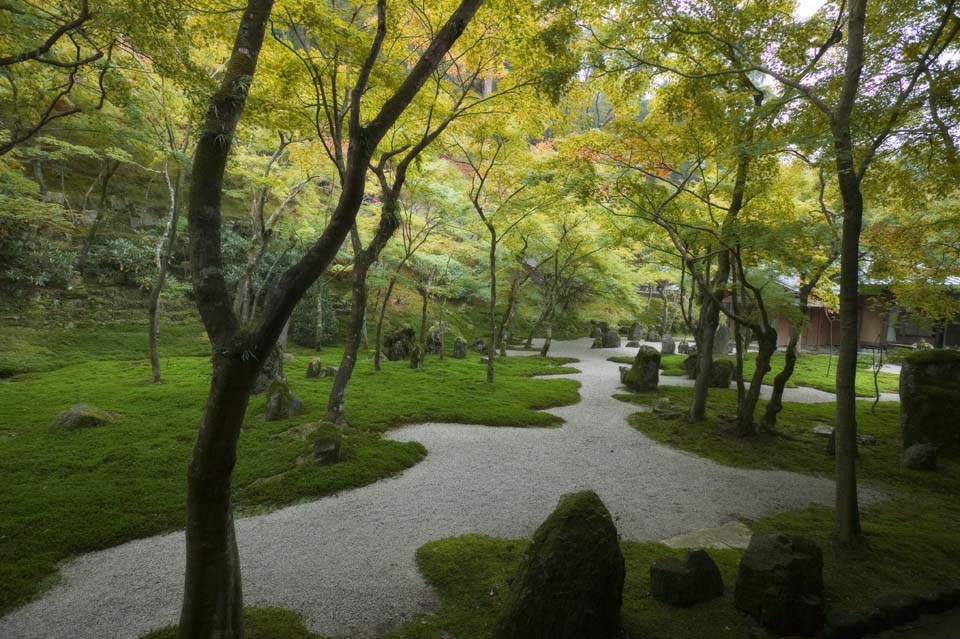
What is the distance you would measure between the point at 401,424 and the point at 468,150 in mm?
7902

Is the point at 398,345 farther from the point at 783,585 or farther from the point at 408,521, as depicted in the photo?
the point at 783,585

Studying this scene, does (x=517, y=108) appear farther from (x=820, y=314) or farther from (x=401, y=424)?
(x=820, y=314)

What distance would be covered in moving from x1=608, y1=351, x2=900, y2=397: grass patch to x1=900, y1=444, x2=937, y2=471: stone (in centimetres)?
802

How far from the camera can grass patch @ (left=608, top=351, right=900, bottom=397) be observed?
51.9ft

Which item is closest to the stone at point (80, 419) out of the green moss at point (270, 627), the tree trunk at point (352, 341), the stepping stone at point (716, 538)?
the tree trunk at point (352, 341)

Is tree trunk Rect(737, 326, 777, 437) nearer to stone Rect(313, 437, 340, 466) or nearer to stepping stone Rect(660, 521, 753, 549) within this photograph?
stepping stone Rect(660, 521, 753, 549)

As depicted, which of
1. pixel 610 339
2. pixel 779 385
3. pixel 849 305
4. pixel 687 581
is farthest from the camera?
pixel 610 339

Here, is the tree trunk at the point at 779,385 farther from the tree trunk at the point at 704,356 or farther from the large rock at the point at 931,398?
the large rock at the point at 931,398

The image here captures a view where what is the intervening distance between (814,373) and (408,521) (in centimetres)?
1923

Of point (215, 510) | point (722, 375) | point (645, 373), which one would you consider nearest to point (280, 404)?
point (215, 510)

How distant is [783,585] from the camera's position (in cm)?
341

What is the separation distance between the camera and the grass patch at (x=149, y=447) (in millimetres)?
4848

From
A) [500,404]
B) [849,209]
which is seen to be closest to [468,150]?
[500,404]

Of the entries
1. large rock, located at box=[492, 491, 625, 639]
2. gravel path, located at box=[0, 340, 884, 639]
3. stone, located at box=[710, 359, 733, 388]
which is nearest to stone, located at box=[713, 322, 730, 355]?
stone, located at box=[710, 359, 733, 388]
